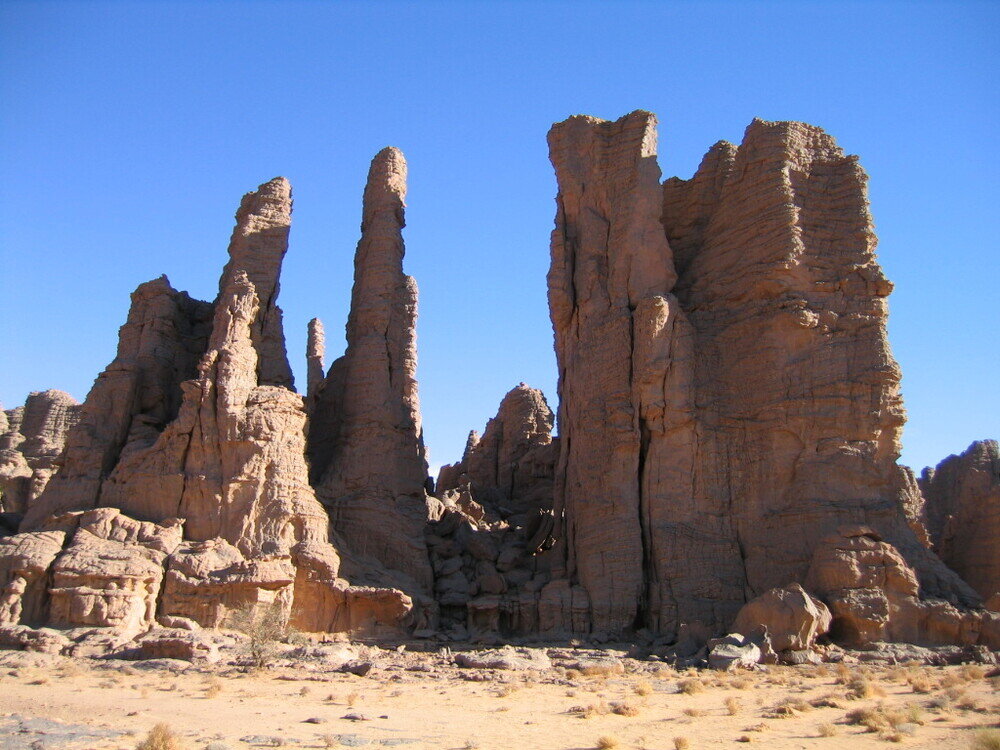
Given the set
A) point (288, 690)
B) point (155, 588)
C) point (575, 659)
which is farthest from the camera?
point (155, 588)

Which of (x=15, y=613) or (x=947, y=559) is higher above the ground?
(x=947, y=559)

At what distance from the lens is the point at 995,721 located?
15.1 m

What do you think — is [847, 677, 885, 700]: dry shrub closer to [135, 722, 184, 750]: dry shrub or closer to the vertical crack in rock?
the vertical crack in rock

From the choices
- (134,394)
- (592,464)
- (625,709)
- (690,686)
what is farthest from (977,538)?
(134,394)

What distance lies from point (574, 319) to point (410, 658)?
45.4 ft

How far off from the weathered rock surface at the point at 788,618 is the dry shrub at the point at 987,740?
1053cm

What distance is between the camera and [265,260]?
33.2 meters

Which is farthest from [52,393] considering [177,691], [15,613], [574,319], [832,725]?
[832,725]

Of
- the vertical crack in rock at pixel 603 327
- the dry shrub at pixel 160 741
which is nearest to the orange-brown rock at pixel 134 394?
the vertical crack in rock at pixel 603 327

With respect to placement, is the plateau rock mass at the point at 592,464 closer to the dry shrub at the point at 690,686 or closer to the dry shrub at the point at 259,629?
the dry shrub at the point at 259,629

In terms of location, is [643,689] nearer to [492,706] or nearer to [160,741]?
[492,706]

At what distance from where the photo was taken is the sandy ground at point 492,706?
46.1 feet

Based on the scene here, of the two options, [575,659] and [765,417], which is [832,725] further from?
[765,417]

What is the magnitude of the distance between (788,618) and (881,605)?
9.55 feet
